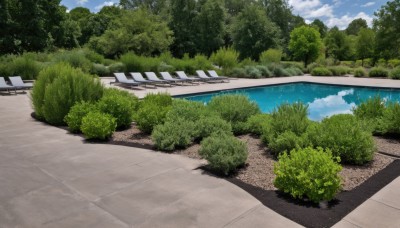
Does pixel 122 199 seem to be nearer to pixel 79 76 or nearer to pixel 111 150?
pixel 111 150

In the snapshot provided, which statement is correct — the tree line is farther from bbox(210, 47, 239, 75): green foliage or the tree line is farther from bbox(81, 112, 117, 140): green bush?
bbox(81, 112, 117, 140): green bush

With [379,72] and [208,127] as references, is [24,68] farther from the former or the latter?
[379,72]

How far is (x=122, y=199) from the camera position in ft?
11.0

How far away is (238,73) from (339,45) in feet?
63.5

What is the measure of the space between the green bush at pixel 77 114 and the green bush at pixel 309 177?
4116 millimetres

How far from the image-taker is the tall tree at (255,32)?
30516mm

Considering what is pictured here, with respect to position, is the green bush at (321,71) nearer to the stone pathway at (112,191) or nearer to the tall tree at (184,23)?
the tall tree at (184,23)

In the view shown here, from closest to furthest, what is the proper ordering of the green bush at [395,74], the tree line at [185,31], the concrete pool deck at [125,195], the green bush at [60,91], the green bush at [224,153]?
the concrete pool deck at [125,195]
the green bush at [224,153]
the green bush at [60,91]
the green bush at [395,74]
the tree line at [185,31]

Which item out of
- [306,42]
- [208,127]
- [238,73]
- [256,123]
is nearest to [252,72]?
[238,73]

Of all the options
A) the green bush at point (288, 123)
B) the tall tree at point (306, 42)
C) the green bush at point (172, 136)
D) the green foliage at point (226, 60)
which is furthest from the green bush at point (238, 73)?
the green bush at point (172, 136)

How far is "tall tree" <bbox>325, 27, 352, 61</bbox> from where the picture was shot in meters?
34.2

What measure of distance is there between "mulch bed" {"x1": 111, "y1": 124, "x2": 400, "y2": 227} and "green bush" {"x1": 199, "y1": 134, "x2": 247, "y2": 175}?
144mm

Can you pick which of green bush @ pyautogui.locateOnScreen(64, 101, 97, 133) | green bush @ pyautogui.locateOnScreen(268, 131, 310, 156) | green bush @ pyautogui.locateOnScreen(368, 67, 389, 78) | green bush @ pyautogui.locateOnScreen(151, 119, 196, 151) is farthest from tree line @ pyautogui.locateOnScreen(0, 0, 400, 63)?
green bush @ pyautogui.locateOnScreen(268, 131, 310, 156)

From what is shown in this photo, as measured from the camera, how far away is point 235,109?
20.9ft
